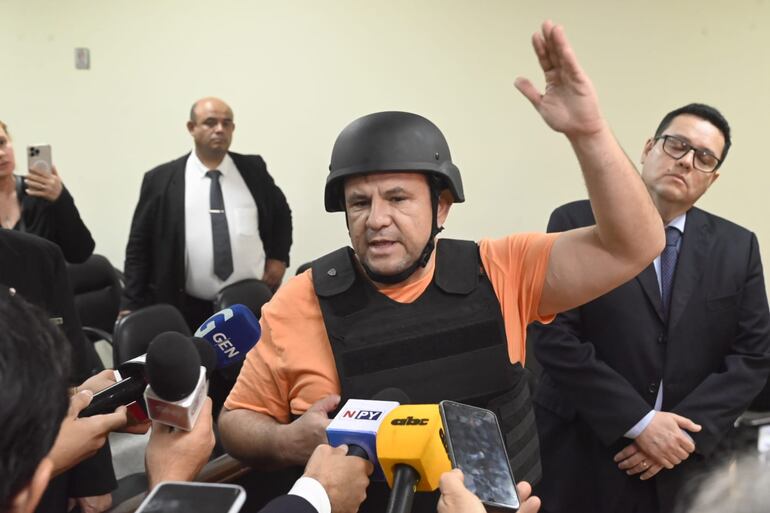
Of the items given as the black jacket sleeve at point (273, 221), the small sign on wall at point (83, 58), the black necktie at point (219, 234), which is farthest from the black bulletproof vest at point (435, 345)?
the small sign on wall at point (83, 58)

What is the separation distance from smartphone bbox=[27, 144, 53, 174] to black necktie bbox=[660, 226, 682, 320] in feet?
7.82

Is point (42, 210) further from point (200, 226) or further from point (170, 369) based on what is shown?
point (170, 369)

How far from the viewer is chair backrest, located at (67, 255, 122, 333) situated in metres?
4.27

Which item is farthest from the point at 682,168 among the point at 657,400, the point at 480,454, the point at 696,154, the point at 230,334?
the point at 480,454

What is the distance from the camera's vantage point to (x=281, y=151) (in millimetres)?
4898

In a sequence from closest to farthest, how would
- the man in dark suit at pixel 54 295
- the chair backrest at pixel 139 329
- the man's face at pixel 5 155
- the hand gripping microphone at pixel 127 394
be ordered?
1. the hand gripping microphone at pixel 127 394
2. the man in dark suit at pixel 54 295
3. the chair backrest at pixel 139 329
4. the man's face at pixel 5 155

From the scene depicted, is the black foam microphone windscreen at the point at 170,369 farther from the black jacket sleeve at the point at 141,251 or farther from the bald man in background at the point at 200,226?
the black jacket sleeve at the point at 141,251

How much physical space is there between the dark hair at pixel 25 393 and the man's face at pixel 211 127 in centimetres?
346

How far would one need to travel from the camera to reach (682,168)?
2.33 meters

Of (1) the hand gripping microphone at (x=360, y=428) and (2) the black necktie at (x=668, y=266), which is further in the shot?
(2) the black necktie at (x=668, y=266)

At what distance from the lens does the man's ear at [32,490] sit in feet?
2.61

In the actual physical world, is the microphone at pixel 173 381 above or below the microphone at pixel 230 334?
above

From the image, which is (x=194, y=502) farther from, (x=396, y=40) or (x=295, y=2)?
(x=295, y=2)

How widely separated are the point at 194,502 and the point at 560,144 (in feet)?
12.1
